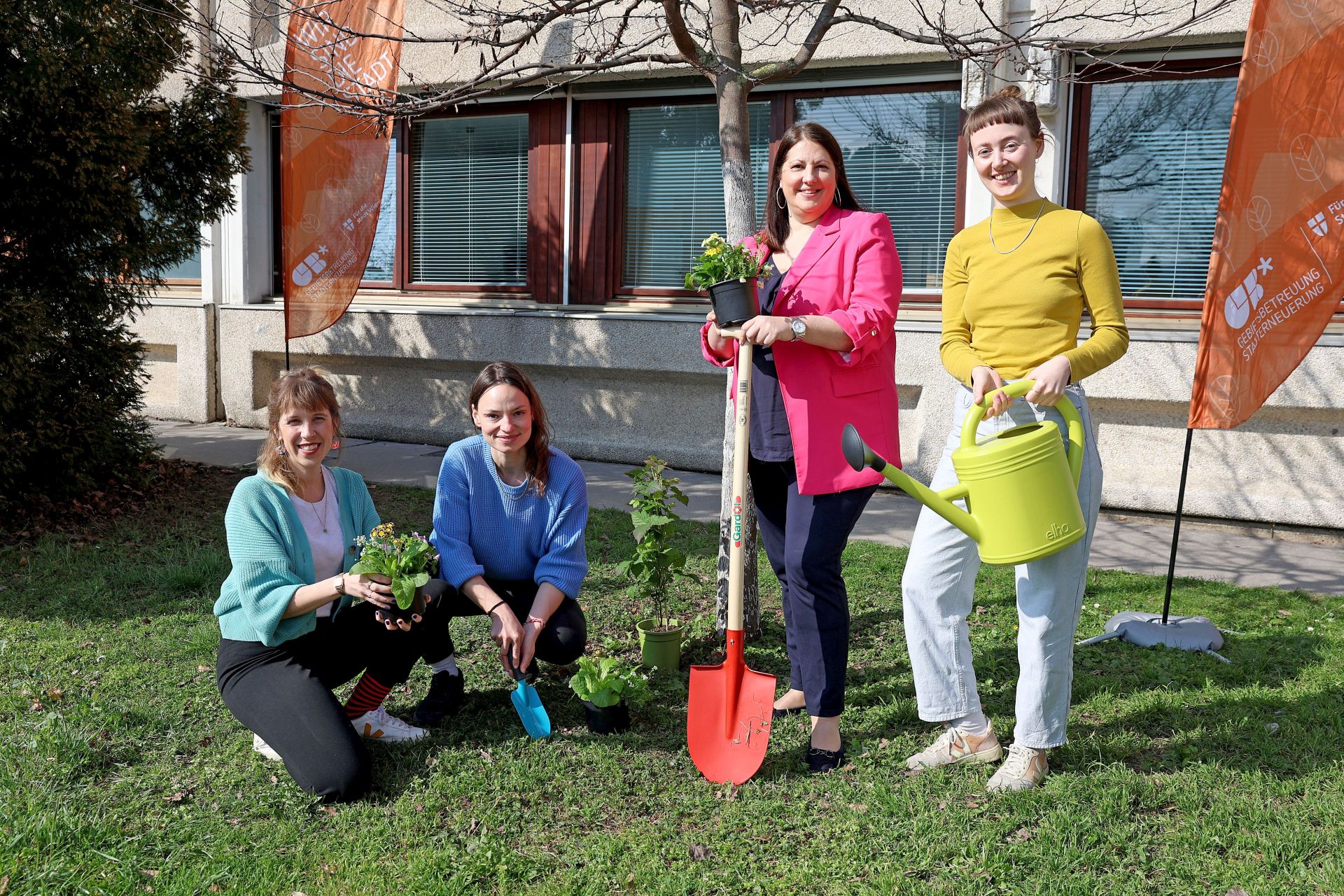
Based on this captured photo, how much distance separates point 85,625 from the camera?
4.54 m

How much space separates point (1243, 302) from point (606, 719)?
3383mm

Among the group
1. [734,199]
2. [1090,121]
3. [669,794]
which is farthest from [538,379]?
[669,794]

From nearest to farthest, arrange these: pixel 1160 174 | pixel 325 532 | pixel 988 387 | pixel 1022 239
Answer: pixel 988 387
pixel 1022 239
pixel 325 532
pixel 1160 174

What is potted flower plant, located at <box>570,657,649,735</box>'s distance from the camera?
3.43 meters

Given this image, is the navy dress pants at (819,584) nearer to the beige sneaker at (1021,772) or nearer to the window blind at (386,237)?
the beige sneaker at (1021,772)

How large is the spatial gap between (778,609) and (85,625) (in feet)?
10.0

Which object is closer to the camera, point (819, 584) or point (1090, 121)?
point (819, 584)

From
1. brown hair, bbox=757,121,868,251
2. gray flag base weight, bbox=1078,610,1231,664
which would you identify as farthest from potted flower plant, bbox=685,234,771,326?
gray flag base weight, bbox=1078,610,1231,664

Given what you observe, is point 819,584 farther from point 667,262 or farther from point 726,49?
point 667,262

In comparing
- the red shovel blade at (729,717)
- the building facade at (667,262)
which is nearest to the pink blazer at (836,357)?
the red shovel blade at (729,717)

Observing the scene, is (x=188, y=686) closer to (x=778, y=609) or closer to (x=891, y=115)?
(x=778, y=609)

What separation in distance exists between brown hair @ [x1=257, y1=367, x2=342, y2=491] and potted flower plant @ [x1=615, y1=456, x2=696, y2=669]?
1.26 m

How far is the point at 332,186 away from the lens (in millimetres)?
7133

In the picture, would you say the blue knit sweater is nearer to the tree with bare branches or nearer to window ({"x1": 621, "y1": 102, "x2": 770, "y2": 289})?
the tree with bare branches
